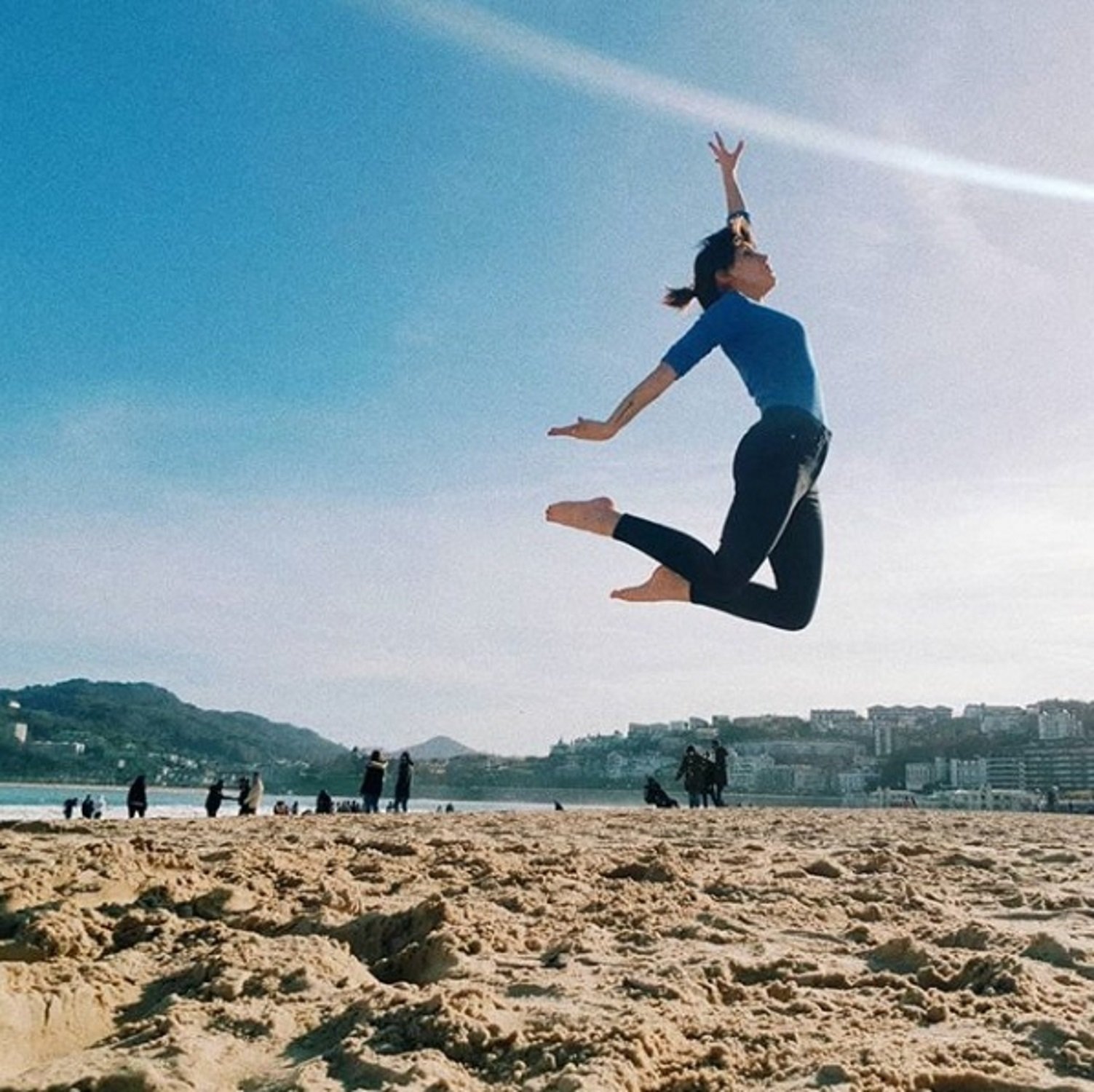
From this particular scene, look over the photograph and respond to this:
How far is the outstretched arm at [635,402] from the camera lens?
4738 mm

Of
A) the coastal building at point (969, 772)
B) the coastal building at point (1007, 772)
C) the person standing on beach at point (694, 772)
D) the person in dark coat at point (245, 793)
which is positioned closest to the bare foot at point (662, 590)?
the person in dark coat at point (245, 793)

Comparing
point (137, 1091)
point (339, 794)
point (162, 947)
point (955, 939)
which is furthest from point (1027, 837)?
point (339, 794)

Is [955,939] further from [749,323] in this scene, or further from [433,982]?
[749,323]

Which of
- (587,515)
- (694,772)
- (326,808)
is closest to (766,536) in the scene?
(587,515)

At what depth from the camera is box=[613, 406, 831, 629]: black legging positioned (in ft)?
14.7

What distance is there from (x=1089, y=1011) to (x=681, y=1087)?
1.39m

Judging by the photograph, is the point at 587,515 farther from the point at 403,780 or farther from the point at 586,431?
the point at 403,780

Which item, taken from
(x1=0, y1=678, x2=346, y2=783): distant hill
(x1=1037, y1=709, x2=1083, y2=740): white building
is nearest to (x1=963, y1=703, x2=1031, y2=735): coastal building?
(x1=1037, y1=709, x2=1083, y2=740): white building

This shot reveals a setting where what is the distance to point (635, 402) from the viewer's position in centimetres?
475

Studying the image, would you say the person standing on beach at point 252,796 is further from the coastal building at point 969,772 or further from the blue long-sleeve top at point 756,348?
the coastal building at point 969,772

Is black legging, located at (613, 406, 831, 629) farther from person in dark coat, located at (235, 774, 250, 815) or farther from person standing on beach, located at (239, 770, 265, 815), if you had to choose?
person in dark coat, located at (235, 774, 250, 815)

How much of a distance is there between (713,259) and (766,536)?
1.64m

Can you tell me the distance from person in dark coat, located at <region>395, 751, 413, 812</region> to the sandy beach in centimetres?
1376

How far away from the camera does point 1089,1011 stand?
293cm
